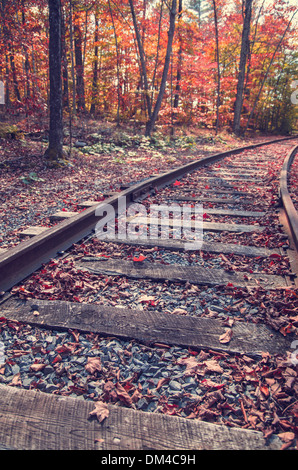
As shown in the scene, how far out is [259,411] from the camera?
1503mm

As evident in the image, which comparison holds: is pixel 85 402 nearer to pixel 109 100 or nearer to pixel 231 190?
pixel 231 190

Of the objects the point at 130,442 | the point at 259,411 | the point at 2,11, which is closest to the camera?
the point at 130,442

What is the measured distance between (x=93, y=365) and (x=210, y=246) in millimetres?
1958

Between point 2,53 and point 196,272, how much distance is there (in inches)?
493

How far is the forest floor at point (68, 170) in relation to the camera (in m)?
4.85

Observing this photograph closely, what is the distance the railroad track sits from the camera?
4.58 feet

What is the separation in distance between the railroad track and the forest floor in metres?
1.15

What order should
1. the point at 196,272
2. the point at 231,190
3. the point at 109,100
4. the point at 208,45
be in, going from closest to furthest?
1. the point at 196,272
2. the point at 231,190
3. the point at 109,100
4. the point at 208,45

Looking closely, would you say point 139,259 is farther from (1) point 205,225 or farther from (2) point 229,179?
(2) point 229,179

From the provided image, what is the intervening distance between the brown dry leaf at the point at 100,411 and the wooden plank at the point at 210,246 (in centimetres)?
199

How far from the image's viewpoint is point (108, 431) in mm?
1368

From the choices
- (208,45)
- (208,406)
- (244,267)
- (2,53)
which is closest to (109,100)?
(208,45)

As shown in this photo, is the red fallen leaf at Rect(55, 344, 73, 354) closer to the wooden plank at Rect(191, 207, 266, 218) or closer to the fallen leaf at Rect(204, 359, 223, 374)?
the fallen leaf at Rect(204, 359, 223, 374)

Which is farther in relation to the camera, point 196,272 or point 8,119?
point 8,119
